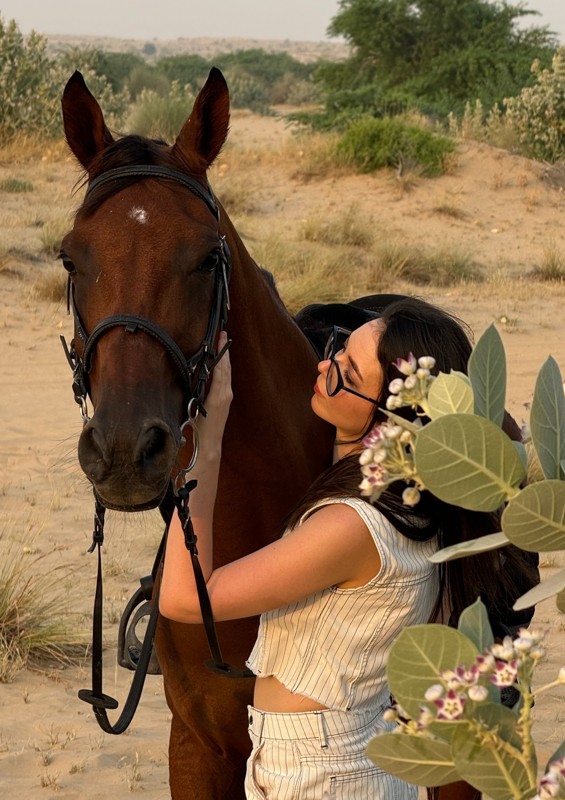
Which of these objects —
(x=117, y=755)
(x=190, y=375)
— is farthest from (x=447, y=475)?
(x=117, y=755)

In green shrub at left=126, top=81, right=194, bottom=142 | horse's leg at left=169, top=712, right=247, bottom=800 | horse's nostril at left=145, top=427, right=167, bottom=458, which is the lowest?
green shrub at left=126, top=81, right=194, bottom=142

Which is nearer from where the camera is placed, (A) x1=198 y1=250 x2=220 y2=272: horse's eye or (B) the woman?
(B) the woman

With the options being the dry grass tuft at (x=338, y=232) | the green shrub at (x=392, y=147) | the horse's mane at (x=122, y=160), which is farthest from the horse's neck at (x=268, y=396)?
the green shrub at (x=392, y=147)

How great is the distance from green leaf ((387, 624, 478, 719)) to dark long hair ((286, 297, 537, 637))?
1.07m

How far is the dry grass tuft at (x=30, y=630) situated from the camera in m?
4.62

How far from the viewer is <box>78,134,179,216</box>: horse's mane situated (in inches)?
84.4

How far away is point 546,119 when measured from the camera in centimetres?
1620

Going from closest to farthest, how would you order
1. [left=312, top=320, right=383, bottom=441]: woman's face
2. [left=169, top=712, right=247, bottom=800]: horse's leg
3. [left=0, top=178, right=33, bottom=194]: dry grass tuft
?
[left=312, top=320, right=383, bottom=441]: woman's face
[left=169, top=712, right=247, bottom=800]: horse's leg
[left=0, top=178, right=33, bottom=194]: dry grass tuft

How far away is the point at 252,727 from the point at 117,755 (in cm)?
207

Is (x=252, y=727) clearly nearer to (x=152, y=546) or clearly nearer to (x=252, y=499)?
(x=252, y=499)

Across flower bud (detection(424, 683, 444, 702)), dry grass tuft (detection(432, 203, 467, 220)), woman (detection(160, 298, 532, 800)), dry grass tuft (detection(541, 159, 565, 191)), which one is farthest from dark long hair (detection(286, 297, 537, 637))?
dry grass tuft (detection(541, 159, 565, 191))

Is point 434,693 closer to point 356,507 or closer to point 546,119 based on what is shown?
point 356,507

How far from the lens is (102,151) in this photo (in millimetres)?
2316

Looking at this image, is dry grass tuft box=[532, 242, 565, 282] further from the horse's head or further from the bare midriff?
the bare midriff
